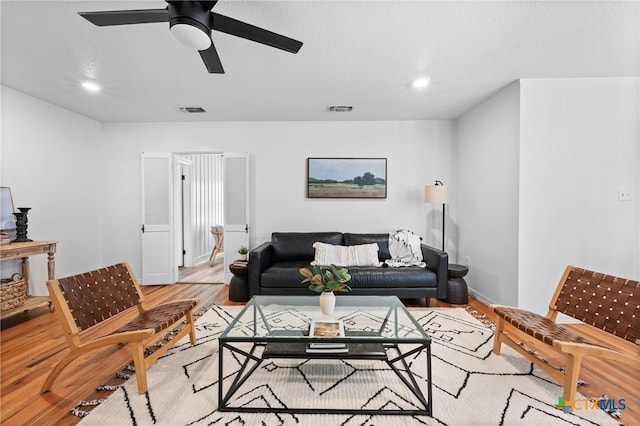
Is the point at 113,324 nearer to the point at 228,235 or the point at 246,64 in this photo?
the point at 228,235

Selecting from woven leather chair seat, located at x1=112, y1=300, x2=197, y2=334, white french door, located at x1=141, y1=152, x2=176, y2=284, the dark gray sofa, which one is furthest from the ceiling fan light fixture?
white french door, located at x1=141, y1=152, x2=176, y2=284

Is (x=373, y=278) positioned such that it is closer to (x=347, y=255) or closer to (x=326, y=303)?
(x=347, y=255)

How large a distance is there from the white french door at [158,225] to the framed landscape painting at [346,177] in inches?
87.8

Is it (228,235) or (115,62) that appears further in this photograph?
(228,235)

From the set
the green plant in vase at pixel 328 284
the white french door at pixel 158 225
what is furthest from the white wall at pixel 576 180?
the white french door at pixel 158 225

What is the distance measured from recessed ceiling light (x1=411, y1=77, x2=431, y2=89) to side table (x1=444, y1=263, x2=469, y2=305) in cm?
217

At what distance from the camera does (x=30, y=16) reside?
2.01 meters

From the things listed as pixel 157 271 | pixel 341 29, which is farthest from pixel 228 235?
pixel 341 29

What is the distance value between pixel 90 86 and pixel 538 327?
4689 mm

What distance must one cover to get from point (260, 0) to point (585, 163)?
3406mm

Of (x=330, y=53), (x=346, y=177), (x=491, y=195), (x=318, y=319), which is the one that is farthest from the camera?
(x=346, y=177)

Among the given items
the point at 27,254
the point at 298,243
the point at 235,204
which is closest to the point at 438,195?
the point at 298,243

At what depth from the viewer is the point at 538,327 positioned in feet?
6.39

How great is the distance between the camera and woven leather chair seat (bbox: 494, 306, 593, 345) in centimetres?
179
